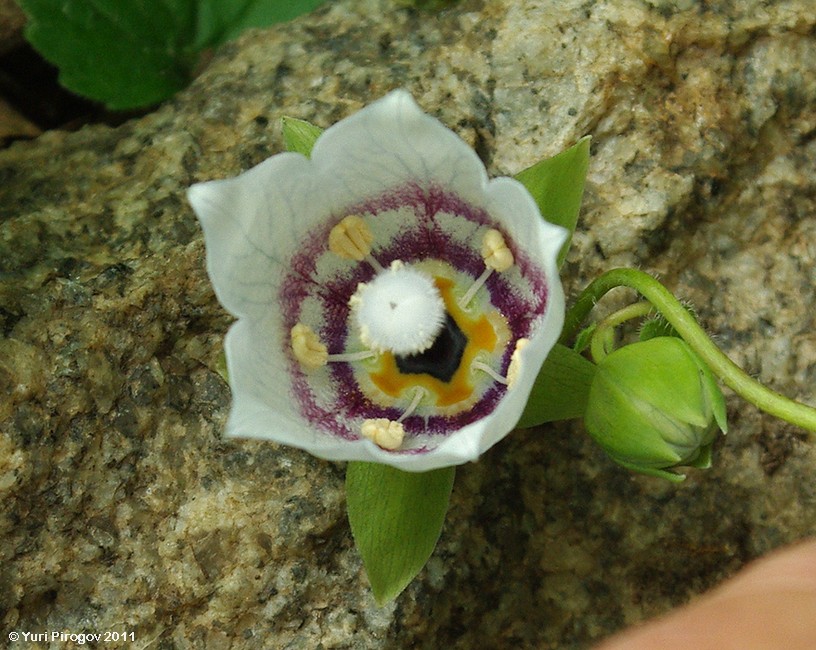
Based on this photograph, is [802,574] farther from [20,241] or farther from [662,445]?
[20,241]

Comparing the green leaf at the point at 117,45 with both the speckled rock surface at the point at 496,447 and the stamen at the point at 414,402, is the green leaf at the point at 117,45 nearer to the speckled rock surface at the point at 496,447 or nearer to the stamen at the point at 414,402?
the speckled rock surface at the point at 496,447

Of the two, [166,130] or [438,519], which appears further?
[166,130]

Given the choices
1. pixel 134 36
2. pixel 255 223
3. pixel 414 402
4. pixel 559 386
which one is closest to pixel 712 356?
pixel 559 386

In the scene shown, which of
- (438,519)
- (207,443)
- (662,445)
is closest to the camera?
(662,445)

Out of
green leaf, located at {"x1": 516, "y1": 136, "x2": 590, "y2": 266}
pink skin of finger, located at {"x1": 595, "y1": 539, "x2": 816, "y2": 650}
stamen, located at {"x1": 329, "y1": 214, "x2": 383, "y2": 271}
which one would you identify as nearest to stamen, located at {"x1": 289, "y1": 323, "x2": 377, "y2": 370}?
stamen, located at {"x1": 329, "y1": 214, "x2": 383, "y2": 271}

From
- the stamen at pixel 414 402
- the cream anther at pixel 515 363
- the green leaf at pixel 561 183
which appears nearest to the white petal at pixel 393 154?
the green leaf at pixel 561 183

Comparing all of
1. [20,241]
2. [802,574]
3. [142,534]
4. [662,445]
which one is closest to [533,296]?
[662,445]

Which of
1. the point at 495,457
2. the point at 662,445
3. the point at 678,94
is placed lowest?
the point at 495,457
